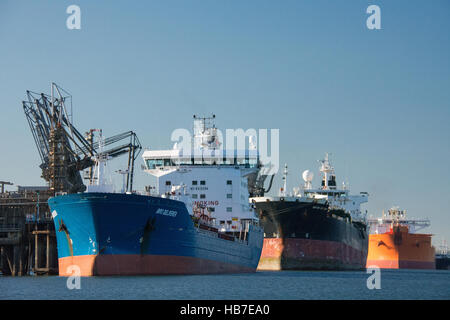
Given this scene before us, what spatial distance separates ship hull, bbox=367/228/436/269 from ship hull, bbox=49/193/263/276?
172ft

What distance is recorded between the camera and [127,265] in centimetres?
3378

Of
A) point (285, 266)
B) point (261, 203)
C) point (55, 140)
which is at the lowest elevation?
point (285, 266)

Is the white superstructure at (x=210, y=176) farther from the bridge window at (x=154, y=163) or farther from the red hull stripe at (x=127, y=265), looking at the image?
the red hull stripe at (x=127, y=265)

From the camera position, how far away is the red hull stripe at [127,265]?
33.4m

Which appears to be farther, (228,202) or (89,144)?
(89,144)

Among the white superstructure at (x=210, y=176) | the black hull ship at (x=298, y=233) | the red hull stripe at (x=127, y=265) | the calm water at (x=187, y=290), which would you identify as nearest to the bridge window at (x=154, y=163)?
the white superstructure at (x=210, y=176)

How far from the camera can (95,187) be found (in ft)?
115

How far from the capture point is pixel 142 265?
34188 millimetres
